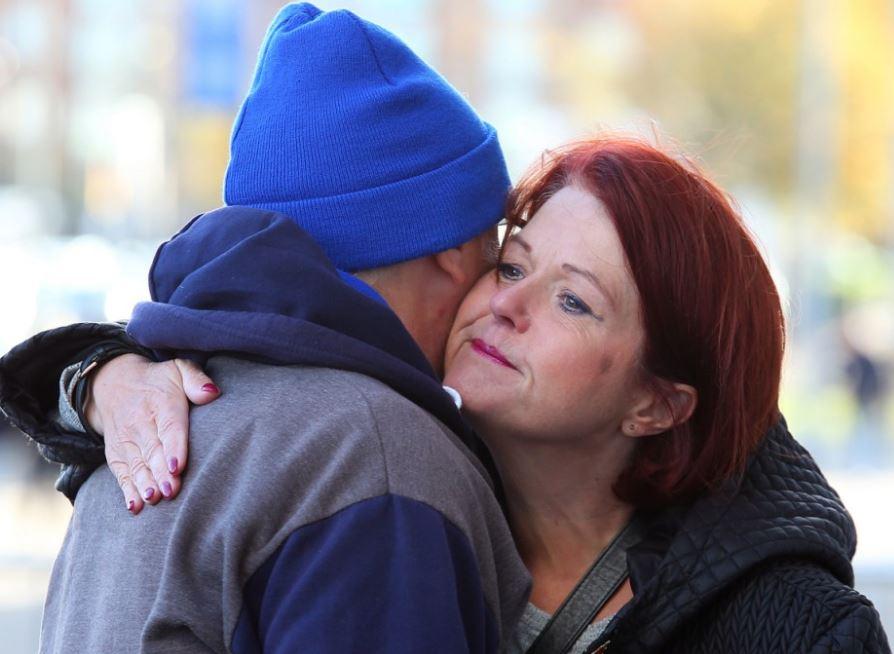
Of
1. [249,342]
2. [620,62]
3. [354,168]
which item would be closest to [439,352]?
→ [354,168]

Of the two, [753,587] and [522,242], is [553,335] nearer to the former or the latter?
[522,242]

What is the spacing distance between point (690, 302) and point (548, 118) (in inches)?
878

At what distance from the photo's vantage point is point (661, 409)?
2430 millimetres

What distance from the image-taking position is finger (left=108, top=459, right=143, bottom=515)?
70.3 inches

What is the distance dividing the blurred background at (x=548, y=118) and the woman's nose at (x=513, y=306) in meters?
10.2

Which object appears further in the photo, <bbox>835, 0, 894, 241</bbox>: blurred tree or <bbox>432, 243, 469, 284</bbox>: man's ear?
<bbox>835, 0, 894, 241</bbox>: blurred tree

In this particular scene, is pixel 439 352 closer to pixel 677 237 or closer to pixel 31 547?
pixel 677 237

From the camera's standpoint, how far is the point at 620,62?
25.2 metres

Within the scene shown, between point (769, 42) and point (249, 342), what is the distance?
2285cm

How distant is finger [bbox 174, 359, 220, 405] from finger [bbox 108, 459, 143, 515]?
0.14 meters

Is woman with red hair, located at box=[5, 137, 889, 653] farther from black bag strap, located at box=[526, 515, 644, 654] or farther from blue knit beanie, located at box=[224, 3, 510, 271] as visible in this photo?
blue knit beanie, located at box=[224, 3, 510, 271]

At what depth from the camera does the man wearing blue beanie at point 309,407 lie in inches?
64.2

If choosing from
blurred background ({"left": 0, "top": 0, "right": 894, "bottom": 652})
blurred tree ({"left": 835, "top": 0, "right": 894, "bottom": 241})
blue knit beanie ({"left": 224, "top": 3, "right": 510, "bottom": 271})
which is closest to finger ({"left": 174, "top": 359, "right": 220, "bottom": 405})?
blue knit beanie ({"left": 224, "top": 3, "right": 510, "bottom": 271})

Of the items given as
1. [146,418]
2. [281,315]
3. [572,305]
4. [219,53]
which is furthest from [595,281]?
[219,53]
